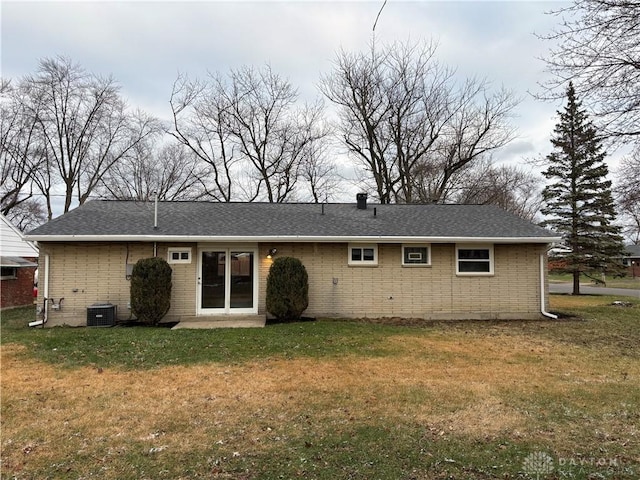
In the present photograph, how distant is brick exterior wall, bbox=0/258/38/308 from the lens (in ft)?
44.4

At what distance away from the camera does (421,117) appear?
2305 centimetres

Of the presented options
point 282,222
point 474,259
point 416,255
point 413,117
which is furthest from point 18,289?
point 413,117

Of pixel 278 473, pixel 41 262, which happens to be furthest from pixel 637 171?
pixel 41 262

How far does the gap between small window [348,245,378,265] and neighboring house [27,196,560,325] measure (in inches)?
1.1

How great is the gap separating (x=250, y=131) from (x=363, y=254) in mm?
16599

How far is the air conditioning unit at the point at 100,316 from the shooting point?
30.5ft

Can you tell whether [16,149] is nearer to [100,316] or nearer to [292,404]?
[100,316]

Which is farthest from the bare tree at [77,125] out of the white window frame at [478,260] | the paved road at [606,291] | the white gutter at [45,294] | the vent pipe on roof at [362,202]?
the paved road at [606,291]

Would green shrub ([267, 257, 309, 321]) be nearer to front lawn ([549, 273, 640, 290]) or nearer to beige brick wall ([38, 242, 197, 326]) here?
beige brick wall ([38, 242, 197, 326])

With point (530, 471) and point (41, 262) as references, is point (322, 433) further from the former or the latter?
point (41, 262)

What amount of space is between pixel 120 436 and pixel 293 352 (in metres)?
3.57

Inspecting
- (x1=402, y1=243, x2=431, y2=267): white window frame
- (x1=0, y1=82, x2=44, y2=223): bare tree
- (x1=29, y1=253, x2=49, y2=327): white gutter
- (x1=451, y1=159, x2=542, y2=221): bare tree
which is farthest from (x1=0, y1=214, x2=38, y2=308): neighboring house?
(x1=451, y1=159, x2=542, y2=221): bare tree

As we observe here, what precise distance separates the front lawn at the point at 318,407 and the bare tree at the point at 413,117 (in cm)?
1670

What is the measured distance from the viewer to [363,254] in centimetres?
1053
